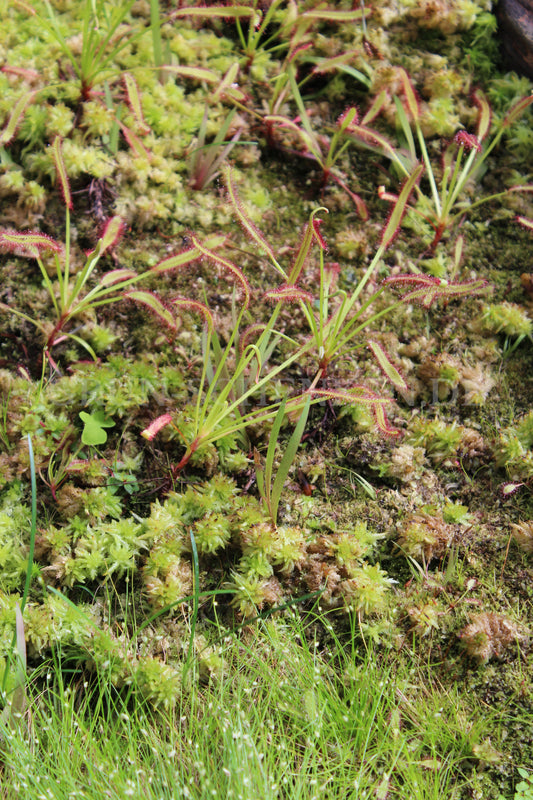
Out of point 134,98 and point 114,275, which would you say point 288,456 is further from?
point 134,98

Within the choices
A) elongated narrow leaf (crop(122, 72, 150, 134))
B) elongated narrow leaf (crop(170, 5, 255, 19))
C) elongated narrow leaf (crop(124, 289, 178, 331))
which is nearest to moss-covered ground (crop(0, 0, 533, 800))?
elongated narrow leaf (crop(122, 72, 150, 134))

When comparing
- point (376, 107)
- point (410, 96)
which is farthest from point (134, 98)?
point (410, 96)

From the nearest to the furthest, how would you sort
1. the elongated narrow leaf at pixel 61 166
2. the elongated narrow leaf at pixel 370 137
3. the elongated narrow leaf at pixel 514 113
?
the elongated narrow leaf at pixel 61 166
the elongated narrow leaf at pixel 370 137
the elongated narrow leaf at pixel 514 113

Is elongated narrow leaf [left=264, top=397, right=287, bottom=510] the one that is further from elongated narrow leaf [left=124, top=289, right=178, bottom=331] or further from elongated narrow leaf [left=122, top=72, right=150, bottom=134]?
elongated narrow leaf [left=122, top=72, right=150, bottom=134]

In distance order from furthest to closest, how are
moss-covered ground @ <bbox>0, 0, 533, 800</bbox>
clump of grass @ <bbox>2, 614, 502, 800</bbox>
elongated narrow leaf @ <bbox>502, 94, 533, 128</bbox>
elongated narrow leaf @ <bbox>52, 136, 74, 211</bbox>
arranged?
elongated narrow leaf @ <bbox>502, 94, 533, 128</bbox>
elongated narrow leaf @ <bbox>52, 136, 74, 211</bbox>
moss-covered ground @ <bbox>0, 0, 533, 800</bbox>
clump of grass @ <bbox>2, 614, 502, 800</bbox>

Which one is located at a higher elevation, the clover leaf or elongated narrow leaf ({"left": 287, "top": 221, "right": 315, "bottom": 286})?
elongated narrow leaf ({"left": 287, "top": 221, "right": 315, "bottom": 286})

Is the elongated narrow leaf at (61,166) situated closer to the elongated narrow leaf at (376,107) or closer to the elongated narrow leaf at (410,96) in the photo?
the elongated narrow leaf at (376,107)

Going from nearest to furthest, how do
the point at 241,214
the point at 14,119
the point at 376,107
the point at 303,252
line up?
the point at 303,252 < the point at 241,214 < the point at 14,119 < the point at 376,107

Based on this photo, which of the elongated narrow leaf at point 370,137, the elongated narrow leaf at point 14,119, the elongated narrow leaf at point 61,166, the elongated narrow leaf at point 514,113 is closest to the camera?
the elongated narrow leaf at point 61,166

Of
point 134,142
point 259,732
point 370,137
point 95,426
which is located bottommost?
point 259,732

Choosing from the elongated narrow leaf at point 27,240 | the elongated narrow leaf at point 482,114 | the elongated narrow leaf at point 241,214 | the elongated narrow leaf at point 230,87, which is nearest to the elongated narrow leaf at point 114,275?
the elongated narrow leaf at point 27,240

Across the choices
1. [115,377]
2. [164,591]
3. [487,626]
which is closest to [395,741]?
[487,626]

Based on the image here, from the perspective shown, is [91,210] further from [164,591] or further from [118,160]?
[164,591]
